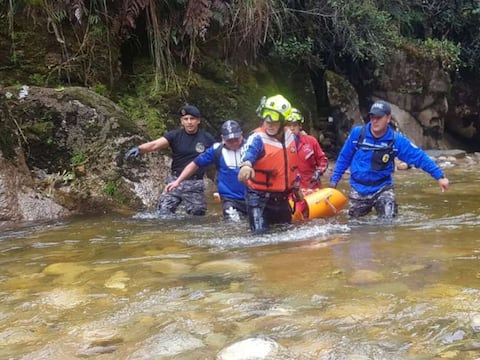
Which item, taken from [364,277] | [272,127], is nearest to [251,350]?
[364,277]

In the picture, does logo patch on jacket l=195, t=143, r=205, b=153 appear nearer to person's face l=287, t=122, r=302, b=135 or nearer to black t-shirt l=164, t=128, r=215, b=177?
black t-shirt l=164, t=128, r=215, b=177

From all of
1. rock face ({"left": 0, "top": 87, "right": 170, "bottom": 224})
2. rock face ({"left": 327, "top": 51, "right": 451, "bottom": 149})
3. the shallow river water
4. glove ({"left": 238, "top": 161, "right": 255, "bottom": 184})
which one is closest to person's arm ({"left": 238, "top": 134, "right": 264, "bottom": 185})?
glove ({"left": 238, "top": 161, "right": 255, "bottom": 184})

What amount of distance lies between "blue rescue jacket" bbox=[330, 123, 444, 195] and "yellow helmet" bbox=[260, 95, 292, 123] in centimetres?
127

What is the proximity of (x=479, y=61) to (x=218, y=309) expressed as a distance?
1755cm

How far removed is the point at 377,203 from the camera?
6508mm

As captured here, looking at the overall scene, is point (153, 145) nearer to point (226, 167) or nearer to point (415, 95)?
point (226, 167)

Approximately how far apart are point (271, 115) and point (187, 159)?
2149mm

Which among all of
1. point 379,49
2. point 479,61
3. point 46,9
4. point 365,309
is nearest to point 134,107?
point 46,9

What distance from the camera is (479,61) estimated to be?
18281mm

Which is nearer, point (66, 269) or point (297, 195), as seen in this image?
point (66, 269)

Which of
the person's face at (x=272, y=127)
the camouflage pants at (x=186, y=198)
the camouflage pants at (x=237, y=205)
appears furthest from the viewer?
the camouflage pants at (x=186, y=198)

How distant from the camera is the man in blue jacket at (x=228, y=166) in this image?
21.8 ft

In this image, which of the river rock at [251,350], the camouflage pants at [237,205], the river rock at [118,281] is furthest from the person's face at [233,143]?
the river rock at [251,350]

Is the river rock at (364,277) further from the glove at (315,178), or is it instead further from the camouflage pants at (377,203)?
the glove at (315,178)
